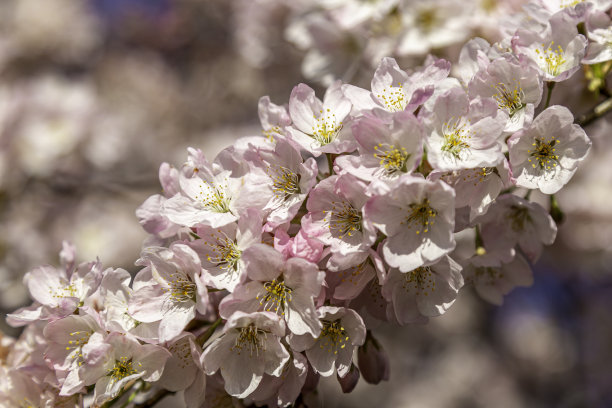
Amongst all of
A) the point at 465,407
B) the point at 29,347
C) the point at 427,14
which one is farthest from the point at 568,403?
the point at 29,347

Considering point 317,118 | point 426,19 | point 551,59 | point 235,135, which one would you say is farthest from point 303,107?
point 235,135

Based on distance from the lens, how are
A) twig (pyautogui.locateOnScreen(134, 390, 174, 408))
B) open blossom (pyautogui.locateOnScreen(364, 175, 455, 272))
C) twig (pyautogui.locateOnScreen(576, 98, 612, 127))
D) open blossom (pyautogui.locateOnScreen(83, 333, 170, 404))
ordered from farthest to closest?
twig (pyautogui.locateOnScreen(576, 98, 612, 127)), twig (pyautogui.locateOnScreen(134, 390, 174, 408)), open blossom (pyautogui.locateOnScreen(83, 333, 170, 404)), open blossom (pyautogui.locateOnScreen(364, 175, 455, 272))

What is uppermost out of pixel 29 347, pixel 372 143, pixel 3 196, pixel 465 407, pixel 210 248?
pixel 372 143

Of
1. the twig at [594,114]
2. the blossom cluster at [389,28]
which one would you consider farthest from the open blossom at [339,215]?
the blossom cluster at [389,28]

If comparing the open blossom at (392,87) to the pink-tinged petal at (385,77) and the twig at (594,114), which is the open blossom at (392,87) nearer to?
the pink-tinged petal at (385,77)

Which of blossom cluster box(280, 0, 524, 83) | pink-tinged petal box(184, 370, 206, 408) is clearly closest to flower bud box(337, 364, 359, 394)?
pink-tinged petal box(184, 370, 206, 408)

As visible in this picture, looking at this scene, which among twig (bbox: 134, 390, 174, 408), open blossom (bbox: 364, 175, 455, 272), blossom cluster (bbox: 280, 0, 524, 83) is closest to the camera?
open blossom (bbox: 364, 175, 455, 272)

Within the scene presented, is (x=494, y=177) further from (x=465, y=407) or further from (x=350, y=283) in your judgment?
(x=465, y=407)

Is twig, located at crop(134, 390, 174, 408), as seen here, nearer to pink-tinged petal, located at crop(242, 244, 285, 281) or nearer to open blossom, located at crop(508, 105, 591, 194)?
pink-tinged petal, located at crop(242, 244, 285, 281)
